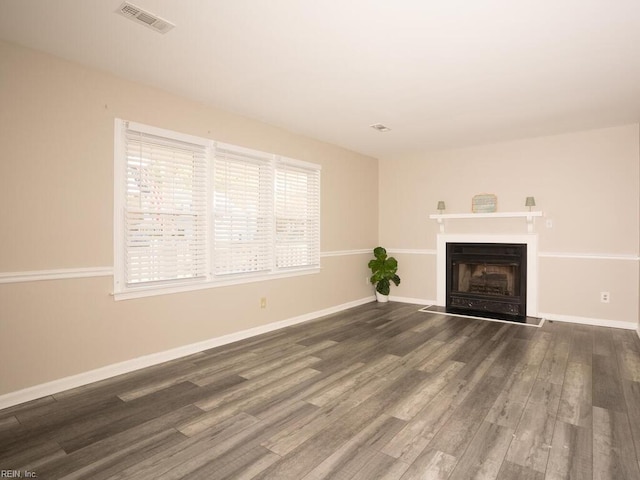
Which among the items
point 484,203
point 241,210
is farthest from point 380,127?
point 484,203

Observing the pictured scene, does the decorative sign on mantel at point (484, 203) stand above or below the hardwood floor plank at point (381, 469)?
above

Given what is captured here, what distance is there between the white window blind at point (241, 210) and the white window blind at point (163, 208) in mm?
198

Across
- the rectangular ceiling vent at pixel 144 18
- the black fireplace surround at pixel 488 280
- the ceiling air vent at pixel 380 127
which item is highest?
the ceiling air vent at pixel 380 127

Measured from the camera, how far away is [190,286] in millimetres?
Answer: 3740

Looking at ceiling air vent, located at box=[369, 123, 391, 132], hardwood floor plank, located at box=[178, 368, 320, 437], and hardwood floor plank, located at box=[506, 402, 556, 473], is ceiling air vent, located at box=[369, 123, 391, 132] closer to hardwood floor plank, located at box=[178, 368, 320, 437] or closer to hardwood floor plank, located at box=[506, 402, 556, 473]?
hardwood floor plank, located at box=[178, 368, 320, 437]

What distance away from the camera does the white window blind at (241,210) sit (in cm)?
402

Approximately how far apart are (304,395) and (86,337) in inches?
73.8

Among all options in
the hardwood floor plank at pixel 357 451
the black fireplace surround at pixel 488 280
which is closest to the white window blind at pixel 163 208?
the hardwood floor plank at pixel 357 451

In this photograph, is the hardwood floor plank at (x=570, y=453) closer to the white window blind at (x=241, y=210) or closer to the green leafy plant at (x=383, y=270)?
the white window blind at (x=241, y=210)

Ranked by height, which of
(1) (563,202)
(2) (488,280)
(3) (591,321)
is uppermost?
(1) (563,202)

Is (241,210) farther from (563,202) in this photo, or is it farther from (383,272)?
(563,202)

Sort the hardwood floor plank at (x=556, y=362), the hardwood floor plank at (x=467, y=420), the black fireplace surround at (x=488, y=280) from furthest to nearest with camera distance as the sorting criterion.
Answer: the black fireplace surround at (x=488, y=280)
the hardwood floor plank at (x=556, y=362)
the hardwood floor plank at (x=467, y=420)

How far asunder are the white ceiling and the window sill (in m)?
1.92

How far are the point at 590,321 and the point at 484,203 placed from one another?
216cm
